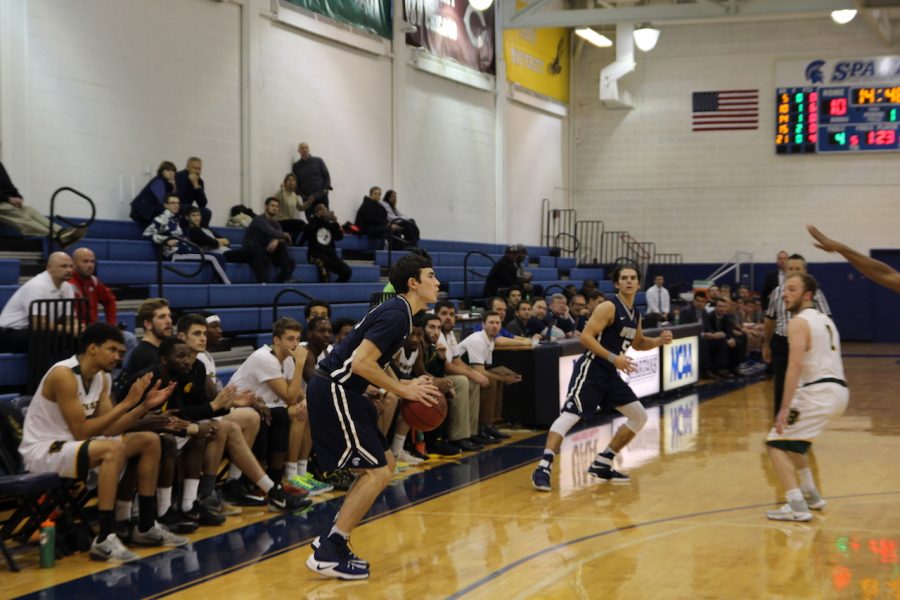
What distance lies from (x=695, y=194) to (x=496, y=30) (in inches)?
245

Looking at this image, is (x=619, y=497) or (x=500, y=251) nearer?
(x=619, y=497)

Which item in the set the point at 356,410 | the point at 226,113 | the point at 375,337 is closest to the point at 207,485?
the point at 356,410

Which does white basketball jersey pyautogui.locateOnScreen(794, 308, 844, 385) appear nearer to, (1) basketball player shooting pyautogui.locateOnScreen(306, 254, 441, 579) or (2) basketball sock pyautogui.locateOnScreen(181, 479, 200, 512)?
(1) basketball player shooting pyautogui.locateOnScreen(306, 254, 441, 579)

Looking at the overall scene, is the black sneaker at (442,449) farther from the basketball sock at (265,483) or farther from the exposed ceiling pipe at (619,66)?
the exposed ceiling pipe at (619,66)

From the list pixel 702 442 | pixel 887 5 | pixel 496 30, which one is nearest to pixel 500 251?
pixel 496 30

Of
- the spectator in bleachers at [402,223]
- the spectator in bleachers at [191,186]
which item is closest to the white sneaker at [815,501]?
the spectator in bleachers at [191,186]

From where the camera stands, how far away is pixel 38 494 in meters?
6.37

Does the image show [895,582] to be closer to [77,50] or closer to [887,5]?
[887,5]

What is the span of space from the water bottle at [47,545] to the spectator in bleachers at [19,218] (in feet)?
16.5

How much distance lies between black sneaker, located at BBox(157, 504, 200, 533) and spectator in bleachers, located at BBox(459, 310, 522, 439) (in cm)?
407

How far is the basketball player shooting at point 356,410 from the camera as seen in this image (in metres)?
5.68

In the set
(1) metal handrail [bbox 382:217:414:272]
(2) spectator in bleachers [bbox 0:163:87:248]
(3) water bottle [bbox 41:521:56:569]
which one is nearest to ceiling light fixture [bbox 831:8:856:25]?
(1) metal handrail [bbox 382:217:414:272]

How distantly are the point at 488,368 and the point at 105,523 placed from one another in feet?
17.5

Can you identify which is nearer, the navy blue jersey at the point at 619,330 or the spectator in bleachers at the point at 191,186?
the navy blue jersey at the point at 619,330
